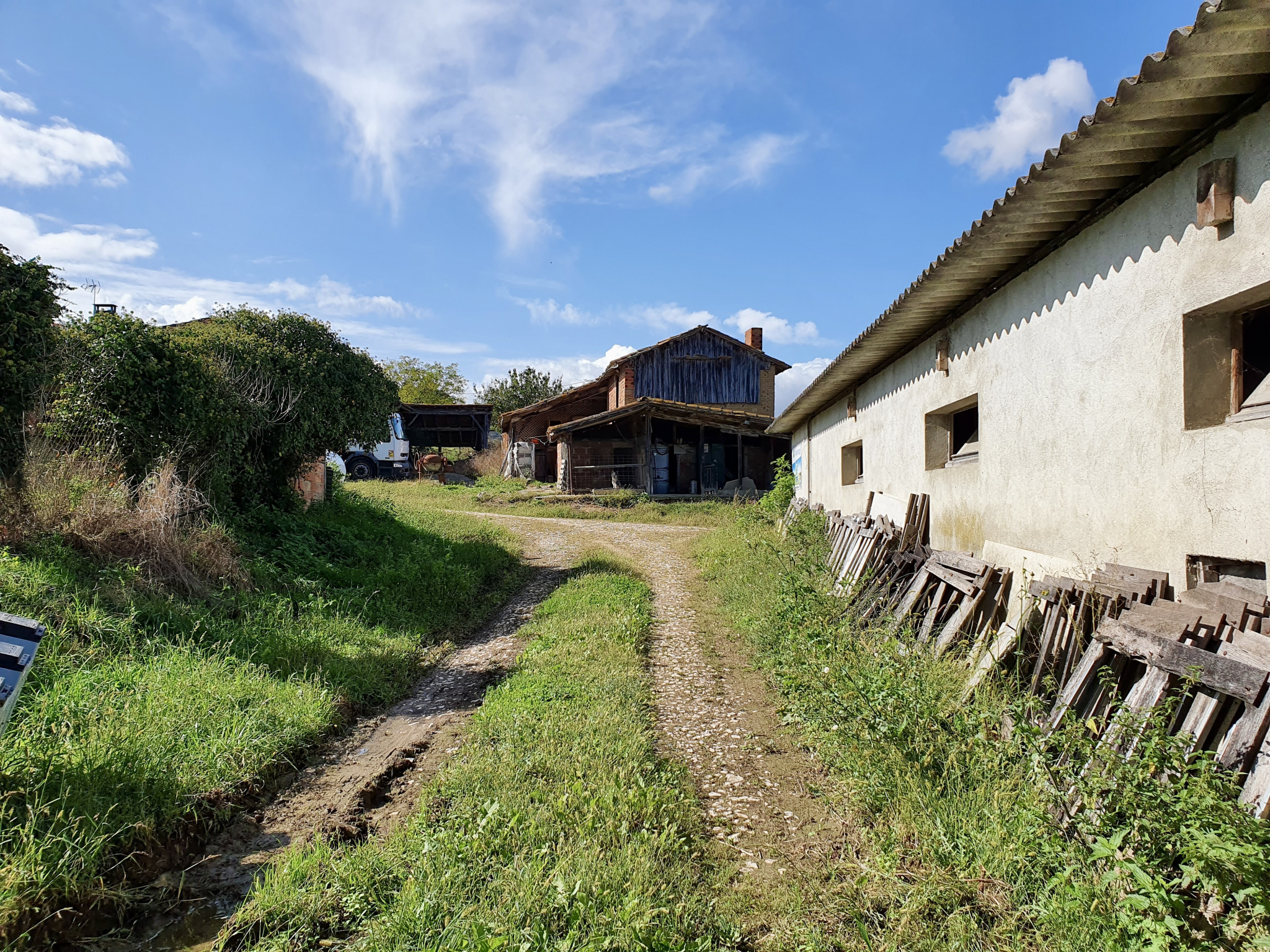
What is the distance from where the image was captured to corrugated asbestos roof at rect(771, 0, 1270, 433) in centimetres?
262

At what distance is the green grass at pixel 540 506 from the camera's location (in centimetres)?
1788

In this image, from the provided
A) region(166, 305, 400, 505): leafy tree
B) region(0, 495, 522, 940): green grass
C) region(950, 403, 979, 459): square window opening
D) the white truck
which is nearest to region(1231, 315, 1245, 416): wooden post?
region(950, 403, 979, 459): square window opening

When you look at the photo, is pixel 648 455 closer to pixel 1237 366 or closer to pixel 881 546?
pixel 881 546

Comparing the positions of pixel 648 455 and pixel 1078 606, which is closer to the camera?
pixel 1078 606

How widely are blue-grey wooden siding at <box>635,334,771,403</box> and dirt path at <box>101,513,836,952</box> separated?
19726 mm

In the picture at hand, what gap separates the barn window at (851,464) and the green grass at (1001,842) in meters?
6.93

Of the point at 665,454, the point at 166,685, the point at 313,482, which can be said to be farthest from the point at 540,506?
the point at 166,685

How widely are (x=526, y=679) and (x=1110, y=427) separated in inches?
174

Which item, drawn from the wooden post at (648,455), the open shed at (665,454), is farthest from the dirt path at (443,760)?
the open shed at (665,454)

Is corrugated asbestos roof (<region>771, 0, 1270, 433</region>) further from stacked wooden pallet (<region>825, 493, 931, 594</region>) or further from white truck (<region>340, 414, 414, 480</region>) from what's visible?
white truck (<region>340, 414, 414, 480</region>)

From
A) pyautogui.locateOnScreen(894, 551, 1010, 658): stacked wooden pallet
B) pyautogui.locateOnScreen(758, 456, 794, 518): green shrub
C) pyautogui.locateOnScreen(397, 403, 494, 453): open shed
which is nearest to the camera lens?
pyautogui.locateOnScreen(894, 551, 1010, 658): stacked wooden pallet

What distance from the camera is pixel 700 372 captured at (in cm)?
2673

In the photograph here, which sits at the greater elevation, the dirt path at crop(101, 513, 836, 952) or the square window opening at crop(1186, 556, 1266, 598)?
the square window opening at crop(1186, 556, 1266, 598)

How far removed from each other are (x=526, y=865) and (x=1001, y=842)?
6.84 ft
